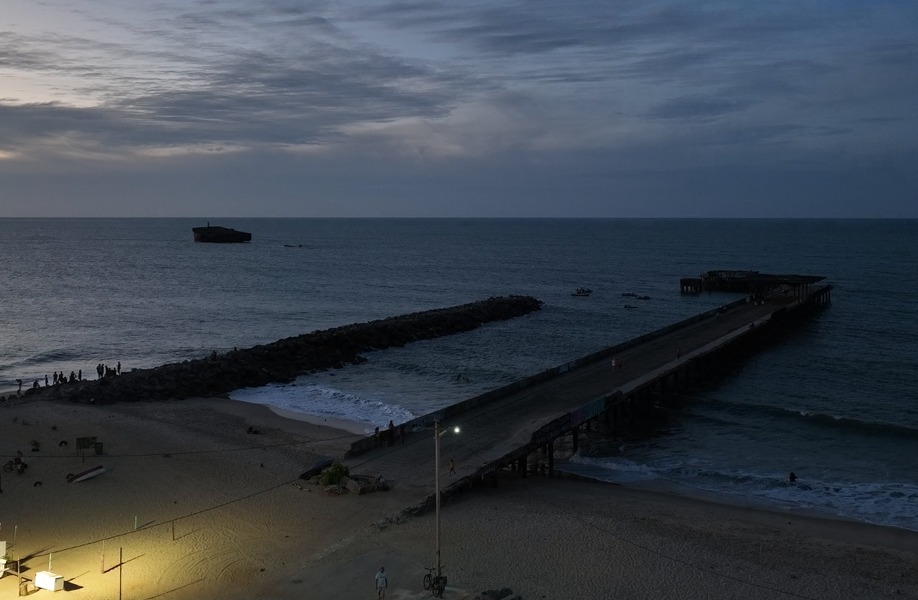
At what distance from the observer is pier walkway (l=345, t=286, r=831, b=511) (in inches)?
1104

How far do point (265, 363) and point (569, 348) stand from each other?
23.1 m

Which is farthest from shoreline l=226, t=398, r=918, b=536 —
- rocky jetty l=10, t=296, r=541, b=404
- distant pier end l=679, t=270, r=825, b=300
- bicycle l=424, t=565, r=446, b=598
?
distant pier end l=679, t=270, r=825, b=300

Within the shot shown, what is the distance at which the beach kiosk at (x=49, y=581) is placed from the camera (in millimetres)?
19078

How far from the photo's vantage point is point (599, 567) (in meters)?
21.5

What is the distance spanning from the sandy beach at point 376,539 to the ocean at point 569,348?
390 cm

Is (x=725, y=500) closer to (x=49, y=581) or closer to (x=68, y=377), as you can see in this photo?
(x=49, y=581)

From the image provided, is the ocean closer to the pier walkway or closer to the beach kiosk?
the pier walkway

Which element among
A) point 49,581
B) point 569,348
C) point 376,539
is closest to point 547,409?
point 376,539

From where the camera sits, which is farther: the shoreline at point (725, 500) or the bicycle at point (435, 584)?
the shoreline at point (725, 500)

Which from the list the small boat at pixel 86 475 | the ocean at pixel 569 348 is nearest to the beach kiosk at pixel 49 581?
the small boat at pixel 86 475

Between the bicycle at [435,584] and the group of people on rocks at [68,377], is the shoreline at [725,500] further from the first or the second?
the group of people on rocks at [68,377]

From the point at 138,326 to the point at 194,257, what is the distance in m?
94.3

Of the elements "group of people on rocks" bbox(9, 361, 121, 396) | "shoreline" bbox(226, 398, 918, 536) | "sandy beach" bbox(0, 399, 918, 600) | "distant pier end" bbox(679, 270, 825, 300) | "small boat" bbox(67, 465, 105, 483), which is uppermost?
"distant pier end" bbox(679, 270, 825, 300)

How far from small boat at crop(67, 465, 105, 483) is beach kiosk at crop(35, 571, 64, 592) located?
873 centimetres
